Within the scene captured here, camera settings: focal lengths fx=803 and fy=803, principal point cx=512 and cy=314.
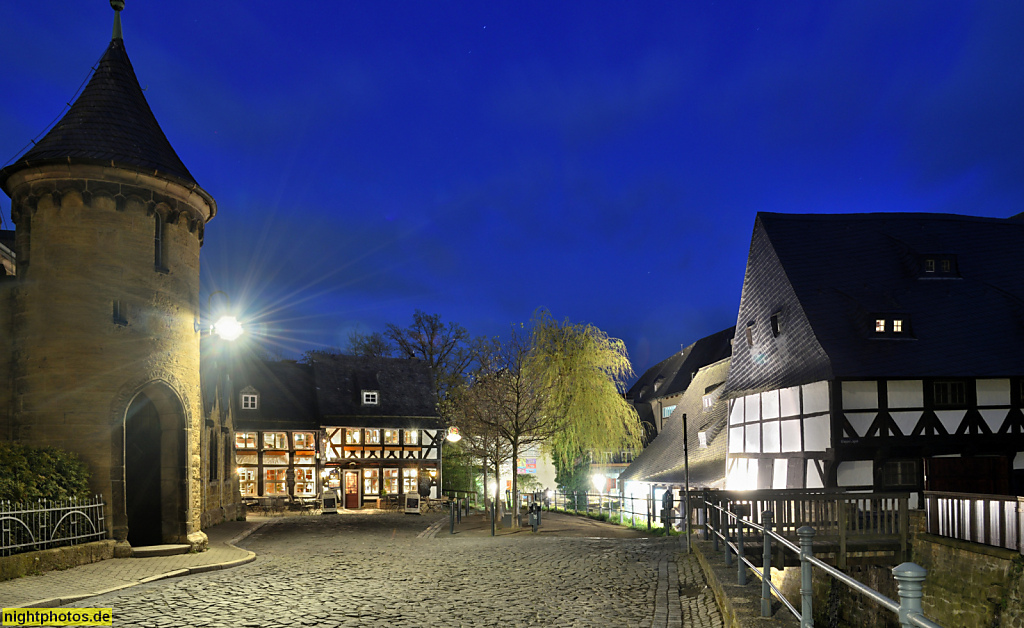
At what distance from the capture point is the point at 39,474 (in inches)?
576

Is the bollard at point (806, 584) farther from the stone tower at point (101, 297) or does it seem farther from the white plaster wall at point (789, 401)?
the white plaster wall at point (789, 401)

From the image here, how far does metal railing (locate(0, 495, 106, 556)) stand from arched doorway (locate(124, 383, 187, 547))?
6.11 feet

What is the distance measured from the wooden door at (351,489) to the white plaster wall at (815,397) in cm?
2281

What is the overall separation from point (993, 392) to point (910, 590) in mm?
20229

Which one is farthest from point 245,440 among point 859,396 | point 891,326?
point 891,326

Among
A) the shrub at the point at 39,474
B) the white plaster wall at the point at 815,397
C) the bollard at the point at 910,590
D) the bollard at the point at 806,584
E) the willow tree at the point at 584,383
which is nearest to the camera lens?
the bollard at the point at 910,590

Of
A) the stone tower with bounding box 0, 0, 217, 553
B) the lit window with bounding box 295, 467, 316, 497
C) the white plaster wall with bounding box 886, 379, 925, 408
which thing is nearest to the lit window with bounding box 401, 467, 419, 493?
the lit window with bounding box 295, 467, 316, 497

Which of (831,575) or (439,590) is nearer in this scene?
(831,575)

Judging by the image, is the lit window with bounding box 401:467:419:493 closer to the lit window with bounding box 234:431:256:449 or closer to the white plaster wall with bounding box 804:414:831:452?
the lit window with bounding box 234:431:256:449

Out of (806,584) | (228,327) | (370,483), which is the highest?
(228,327)

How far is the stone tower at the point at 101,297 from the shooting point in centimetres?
1619

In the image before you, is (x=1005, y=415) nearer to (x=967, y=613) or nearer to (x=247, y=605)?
(x=967, y=613)

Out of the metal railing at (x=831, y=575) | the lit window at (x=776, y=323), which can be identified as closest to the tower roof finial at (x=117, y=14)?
the metal railing at (x=831, y=575)

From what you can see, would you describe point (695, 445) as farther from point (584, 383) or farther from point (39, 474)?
point (39, 474)
